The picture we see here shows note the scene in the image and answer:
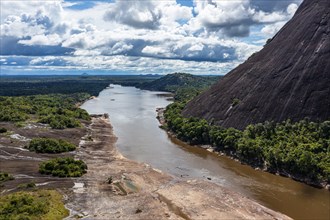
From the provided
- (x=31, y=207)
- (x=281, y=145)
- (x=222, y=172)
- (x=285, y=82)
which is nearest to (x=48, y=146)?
(x=31, y=207)

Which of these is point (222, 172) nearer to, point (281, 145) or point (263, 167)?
point (263, 167)

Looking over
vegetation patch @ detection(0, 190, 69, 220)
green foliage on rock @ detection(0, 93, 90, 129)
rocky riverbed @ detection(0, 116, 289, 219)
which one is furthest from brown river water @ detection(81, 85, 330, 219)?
vegetation patch @ detection(0, 190, 69, 220)

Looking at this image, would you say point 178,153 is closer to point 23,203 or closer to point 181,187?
point 181,187

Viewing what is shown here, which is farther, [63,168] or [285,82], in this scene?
[285,82]

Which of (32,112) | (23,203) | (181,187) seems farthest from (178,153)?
(32,112)

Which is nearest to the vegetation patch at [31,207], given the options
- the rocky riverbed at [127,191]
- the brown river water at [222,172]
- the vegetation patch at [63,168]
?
the rocky riverbed at [127,191]

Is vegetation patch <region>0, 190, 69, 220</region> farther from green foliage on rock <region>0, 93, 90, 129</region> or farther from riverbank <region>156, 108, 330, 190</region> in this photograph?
green foliage on rock <region>0, 93, 90, 129</region>
